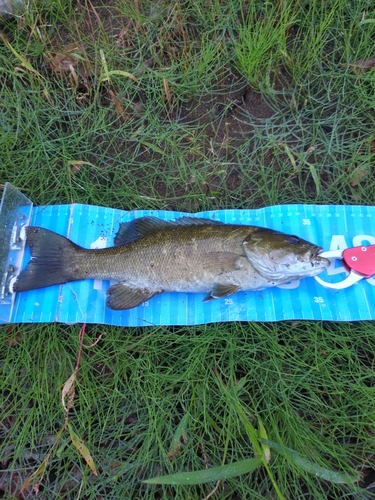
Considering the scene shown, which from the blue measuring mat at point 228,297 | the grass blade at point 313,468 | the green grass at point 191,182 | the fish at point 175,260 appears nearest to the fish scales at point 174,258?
the fish at point 175,260

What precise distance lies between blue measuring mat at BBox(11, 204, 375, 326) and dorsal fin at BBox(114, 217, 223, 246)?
23cm

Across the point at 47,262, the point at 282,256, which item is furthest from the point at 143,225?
the point at 282,256

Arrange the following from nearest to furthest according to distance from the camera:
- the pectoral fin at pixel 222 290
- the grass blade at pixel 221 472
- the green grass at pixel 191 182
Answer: the grass blade at pixel 221 472 < the green grass at pixel 191 182 < the pectoral fin at pixel 222 290

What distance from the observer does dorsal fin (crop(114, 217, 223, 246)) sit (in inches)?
123

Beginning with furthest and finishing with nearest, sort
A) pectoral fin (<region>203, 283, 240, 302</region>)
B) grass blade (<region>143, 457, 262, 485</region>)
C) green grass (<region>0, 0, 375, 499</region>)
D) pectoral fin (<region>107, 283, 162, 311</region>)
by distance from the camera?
pectoral fin (<region>107, 283, 162, 311</region>) → pectoral fin (<region>203, 283, 240, 302</region>) → green grass (<region>0, 0, 375, 499</region>) → grass blade (<region>143, 457, 262, 485</region>)

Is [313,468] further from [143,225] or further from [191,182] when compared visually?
[191,182]

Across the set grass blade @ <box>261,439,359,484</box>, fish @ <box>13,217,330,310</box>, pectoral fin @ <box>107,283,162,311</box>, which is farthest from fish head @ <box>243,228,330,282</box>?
grass blade @ <box>261,439,359,484</box>

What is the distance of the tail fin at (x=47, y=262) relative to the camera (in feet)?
10.2

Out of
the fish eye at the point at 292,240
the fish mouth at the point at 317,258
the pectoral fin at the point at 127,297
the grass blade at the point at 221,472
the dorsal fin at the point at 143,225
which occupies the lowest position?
the grass blade at the point at 221,472

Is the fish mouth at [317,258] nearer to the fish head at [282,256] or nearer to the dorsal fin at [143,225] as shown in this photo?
the fish head at [282,256]

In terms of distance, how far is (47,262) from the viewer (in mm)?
3119

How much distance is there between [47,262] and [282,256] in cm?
184

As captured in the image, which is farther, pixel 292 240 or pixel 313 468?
pixel 292 240

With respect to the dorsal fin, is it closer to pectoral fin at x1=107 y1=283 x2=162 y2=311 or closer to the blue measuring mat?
the blue measuring mat
